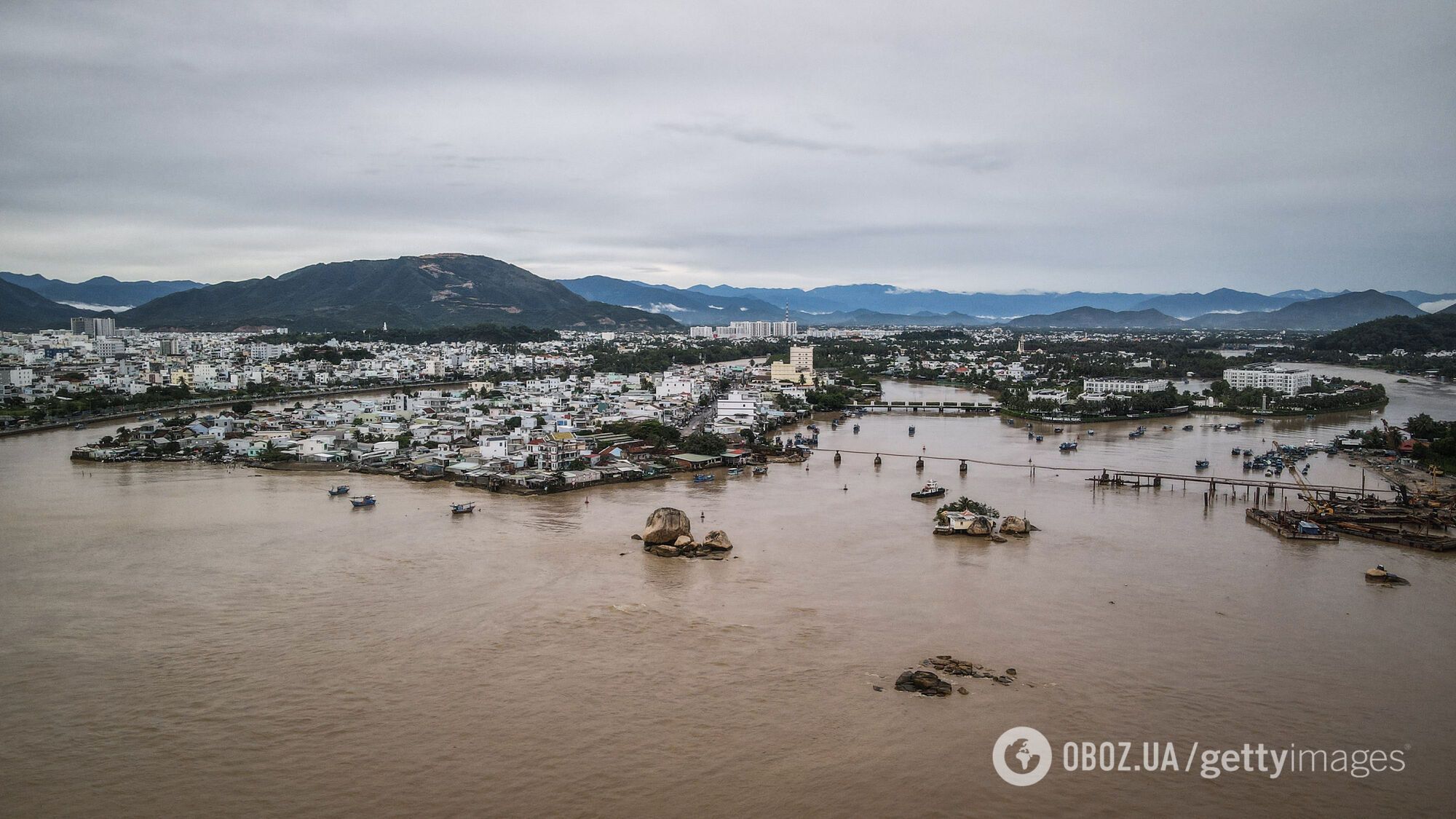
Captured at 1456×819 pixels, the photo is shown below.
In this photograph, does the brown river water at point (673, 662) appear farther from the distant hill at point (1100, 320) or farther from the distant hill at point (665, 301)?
the distant hill at point (665, 301)

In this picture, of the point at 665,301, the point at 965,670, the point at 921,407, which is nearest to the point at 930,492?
the point at 965,670

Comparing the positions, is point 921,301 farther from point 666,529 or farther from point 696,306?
point 666,529

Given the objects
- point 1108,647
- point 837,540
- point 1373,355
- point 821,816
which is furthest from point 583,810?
point 1373,355

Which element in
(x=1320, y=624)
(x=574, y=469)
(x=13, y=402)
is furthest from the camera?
(x=13, y=402)

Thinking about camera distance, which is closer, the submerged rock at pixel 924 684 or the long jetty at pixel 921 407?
the submerged rock at pixel 924 684

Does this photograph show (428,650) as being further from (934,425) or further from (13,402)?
(13,402)

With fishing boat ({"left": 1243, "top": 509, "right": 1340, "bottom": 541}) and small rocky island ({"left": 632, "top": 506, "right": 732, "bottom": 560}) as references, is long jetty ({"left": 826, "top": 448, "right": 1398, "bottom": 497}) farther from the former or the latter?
small rocky island ({"left": 632, "top": 506, "right": 732, "bottom": 560})

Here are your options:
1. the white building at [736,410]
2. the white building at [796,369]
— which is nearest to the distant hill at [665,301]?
the white building at [796,369]
